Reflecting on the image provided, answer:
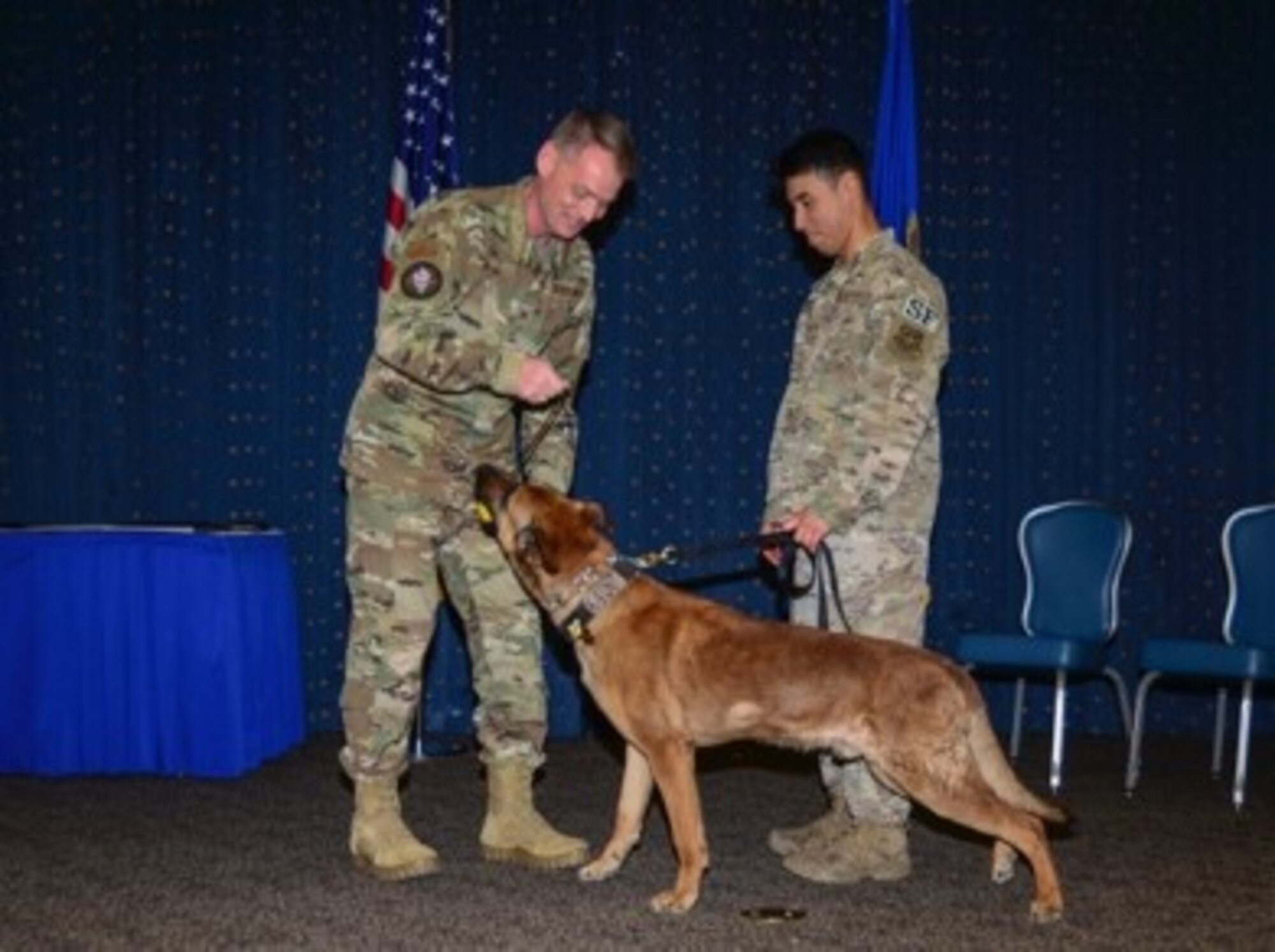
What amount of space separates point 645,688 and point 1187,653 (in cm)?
346

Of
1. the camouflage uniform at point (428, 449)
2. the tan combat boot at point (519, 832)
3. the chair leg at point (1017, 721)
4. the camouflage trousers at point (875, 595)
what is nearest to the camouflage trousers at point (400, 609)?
the camouflage uniform at point (428, 449)

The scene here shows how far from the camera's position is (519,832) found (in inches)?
178

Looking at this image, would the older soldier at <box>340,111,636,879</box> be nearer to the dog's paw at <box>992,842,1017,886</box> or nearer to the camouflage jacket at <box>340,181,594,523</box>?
the camouflage jacket at <box>340,181,594,523</box>

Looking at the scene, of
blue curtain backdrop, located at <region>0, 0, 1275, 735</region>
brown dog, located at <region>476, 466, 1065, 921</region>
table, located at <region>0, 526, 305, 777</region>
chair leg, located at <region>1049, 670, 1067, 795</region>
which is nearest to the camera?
brown dog, located at <region>476, 466, 1065, 921</region>

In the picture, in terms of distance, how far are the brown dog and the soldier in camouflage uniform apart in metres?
0.42

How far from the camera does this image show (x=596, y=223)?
775cm

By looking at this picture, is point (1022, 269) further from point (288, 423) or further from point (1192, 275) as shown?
point (288, 423)

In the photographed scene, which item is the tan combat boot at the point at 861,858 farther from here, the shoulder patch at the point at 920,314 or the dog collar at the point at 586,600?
the shoulder patch at the point at 920,314

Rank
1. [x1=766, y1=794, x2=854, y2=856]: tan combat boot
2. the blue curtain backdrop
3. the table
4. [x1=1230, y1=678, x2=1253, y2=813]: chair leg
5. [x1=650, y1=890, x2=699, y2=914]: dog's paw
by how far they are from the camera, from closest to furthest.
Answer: [x1=650, y1=890, x2=699, y2=914]: dog's paw < [x1=766, y1=794, x2=854, y2=856]: tan combat boot < [x1=1230, y1=678, x2=1253, y2=813]: chair leg < the table < the blue curtain backdrop

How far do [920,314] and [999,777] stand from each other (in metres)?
1.38

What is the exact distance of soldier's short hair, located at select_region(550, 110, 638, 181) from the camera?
409cm

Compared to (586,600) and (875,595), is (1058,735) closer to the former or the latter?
(875,595)

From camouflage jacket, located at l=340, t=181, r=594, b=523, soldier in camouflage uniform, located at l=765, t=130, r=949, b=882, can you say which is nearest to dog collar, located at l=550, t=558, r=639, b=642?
camouflage jacket, located at l=340, t=181, r=594, b=523

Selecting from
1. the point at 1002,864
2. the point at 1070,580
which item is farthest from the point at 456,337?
the point at 1070,580
